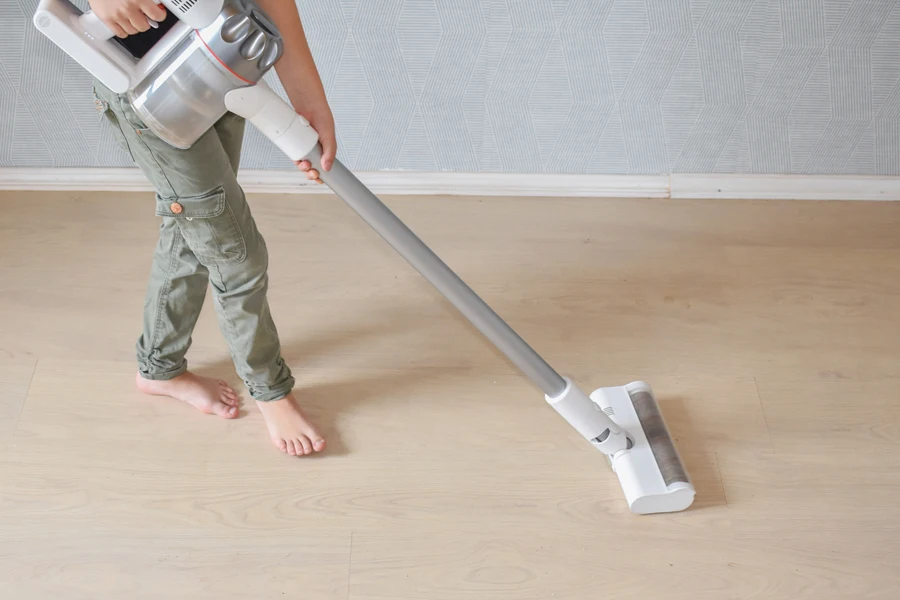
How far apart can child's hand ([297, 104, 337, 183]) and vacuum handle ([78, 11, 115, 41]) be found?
0.71 feet

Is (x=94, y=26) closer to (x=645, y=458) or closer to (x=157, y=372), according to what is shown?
(x=157, y=372)

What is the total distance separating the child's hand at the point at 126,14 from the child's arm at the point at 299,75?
0.60ft

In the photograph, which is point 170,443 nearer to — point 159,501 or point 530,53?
point 159,501

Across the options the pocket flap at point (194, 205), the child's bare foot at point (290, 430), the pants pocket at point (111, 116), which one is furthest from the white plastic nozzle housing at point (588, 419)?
the pants pocket at point (111, 116)

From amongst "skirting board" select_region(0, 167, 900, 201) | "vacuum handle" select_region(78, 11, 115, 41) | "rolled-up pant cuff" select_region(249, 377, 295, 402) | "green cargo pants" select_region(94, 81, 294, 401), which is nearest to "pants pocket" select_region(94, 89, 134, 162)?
"green cargo pants" select_region(94, 81, 294, 401)

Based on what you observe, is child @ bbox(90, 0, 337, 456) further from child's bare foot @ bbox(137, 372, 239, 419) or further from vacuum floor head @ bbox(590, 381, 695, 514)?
vacuum floor head @ bbox(590, 381, 695, 514)

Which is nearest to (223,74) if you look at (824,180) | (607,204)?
(607,204)

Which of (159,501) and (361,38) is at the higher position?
(361,38)

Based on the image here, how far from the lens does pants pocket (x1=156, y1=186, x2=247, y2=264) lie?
975mm

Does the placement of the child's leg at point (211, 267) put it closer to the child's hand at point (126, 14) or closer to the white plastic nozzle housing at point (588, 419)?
the child's hand at point (126, 14)

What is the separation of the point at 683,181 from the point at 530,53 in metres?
0.40

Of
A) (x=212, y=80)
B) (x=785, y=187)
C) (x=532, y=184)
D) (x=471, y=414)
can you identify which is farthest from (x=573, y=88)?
(x=212, y=80)

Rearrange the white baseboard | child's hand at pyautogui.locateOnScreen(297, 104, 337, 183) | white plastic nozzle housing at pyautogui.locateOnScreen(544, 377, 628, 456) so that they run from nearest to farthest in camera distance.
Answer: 1. child's hand at pyautogui.locateOnScreen(297, 104, 337, 183)
2. white plastic nozzle housing at pyautogui.locateOnScreen(544, 377, 628, 456)
3. the white baseboard

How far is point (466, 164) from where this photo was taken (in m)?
1.62
